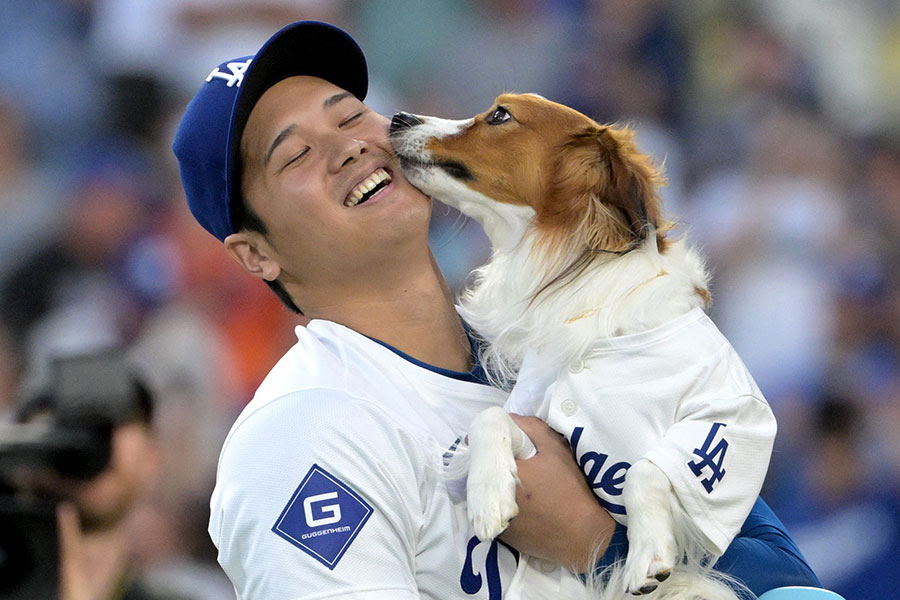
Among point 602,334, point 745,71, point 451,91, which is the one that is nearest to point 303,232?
point 602,334

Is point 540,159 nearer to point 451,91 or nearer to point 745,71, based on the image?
point 451,91

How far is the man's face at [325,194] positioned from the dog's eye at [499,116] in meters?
0.28

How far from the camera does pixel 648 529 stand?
194 cm

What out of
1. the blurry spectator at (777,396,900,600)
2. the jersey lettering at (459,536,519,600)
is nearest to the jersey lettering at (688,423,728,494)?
the jersey lettering at (459,536,519,600)

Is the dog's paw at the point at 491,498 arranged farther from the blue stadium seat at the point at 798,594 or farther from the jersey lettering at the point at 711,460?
the blue stadium seat at the point at 798,594

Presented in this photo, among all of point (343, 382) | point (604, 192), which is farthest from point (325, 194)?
point (604, 192)

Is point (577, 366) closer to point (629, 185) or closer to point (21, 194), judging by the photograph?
point (629, 185)

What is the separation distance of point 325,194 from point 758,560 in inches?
48.4

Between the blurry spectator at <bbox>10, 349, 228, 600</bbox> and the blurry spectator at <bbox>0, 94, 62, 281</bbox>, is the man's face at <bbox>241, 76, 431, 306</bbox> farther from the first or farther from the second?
the blurry spectator at <bbox>0, 94, 62, 281</bbox>

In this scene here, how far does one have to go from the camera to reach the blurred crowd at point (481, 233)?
182 inches

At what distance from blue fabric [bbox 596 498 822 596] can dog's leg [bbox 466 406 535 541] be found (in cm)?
25

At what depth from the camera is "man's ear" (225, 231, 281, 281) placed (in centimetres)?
237

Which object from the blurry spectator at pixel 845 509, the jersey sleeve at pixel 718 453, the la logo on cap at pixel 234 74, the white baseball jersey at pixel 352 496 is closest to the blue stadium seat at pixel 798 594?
the jersey sleeve at pixel 718 453

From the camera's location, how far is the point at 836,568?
15.0 ft
